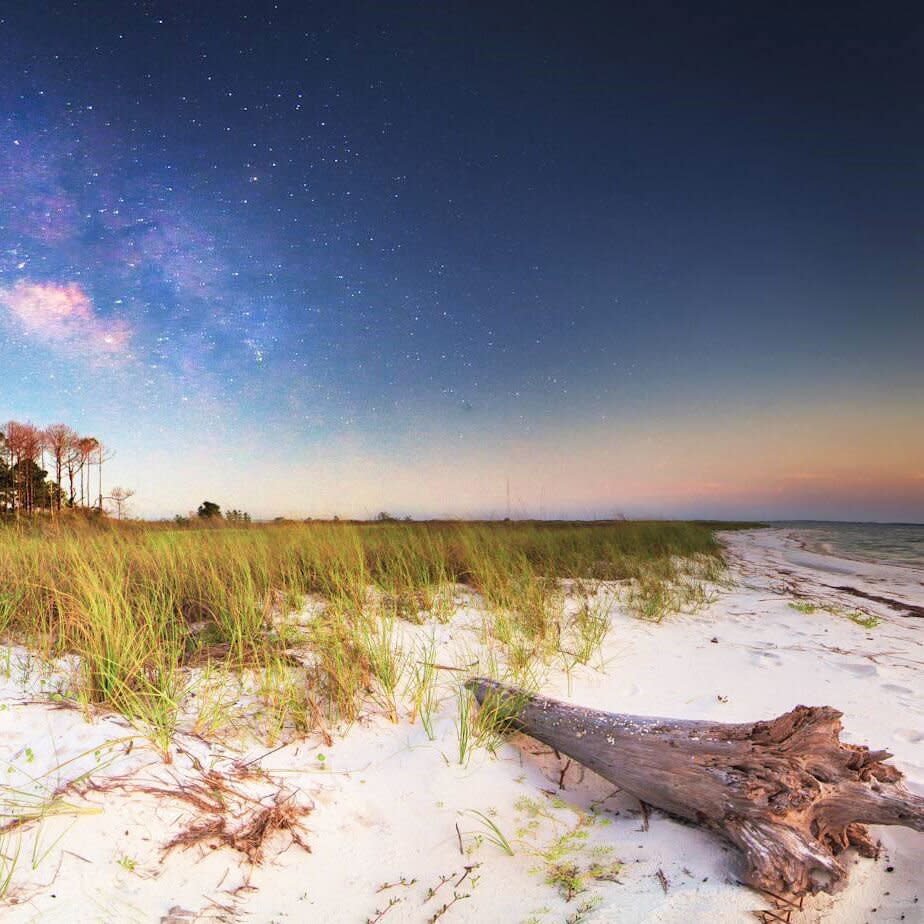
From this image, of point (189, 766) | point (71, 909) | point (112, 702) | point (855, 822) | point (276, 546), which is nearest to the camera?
point (71, 909)

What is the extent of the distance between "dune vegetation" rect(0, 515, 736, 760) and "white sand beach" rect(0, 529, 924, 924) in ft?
0.53

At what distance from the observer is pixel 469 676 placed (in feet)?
11.3

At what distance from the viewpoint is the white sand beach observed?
5.74 feet

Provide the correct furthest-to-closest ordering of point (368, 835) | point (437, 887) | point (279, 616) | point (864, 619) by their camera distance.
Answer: point (864, 619) → point (279, 616) → point (368, 835) → point (437, 887)

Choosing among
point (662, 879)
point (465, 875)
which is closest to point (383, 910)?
point (465, 875)

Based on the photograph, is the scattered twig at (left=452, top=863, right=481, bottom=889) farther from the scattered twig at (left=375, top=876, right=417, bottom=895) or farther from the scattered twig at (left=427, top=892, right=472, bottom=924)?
the scattered twig at (left=375, top=876, right=417, bottom=895)

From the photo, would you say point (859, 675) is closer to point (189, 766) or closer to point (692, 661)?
point (692, 661)

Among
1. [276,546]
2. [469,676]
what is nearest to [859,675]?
[469,676]

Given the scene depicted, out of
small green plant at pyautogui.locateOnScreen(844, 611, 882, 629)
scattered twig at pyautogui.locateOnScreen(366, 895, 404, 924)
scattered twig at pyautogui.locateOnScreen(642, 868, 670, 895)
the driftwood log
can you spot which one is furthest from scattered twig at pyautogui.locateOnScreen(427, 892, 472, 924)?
small green plant at pyautogui.locateOnScreen(844, 611, 882, 629)

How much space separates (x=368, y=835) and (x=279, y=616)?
236 centimetres

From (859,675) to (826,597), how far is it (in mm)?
4430

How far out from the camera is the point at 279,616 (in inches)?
167

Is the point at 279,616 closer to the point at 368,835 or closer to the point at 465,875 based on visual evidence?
the point at 368,835

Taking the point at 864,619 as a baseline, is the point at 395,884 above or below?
above
